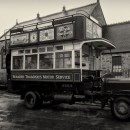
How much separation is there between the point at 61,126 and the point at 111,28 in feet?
69.3

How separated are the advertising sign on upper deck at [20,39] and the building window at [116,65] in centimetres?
1318

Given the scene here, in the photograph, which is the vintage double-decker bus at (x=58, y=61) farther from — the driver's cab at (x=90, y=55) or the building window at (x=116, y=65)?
the building window at (x=116, y=65)

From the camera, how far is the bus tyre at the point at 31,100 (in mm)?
→ 11680

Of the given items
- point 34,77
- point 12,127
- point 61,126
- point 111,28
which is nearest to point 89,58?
point 34,77

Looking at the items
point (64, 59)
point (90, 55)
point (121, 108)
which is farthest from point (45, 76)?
point (121, 108)

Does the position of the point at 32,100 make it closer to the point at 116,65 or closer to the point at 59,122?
the point at 59,122

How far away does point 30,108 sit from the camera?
11.8 meters

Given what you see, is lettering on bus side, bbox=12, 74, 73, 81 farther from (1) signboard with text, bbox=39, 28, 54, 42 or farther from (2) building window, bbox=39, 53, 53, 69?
(1) signboard with text, bbox=39, 28, 54, 42

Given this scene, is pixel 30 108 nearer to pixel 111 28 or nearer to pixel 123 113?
pixel 123 113

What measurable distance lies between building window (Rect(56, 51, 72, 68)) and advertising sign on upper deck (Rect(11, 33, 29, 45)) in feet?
7.54

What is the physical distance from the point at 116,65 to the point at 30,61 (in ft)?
44.1

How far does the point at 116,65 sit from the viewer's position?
23656mm

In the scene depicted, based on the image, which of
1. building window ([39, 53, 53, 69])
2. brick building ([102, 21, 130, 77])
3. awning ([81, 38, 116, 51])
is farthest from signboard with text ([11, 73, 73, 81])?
brick building ([102, 21, 130, 77])

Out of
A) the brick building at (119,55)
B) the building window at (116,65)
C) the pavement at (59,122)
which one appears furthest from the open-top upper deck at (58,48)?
the building window at (116,65)
